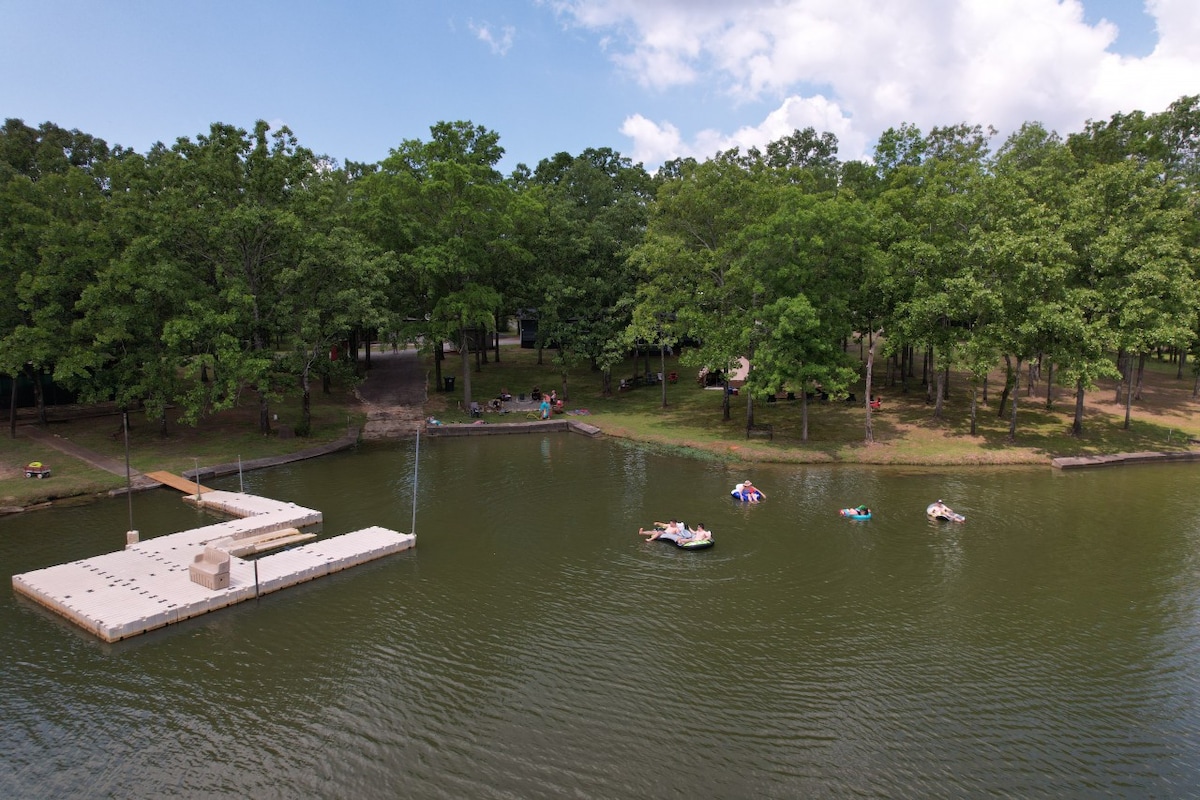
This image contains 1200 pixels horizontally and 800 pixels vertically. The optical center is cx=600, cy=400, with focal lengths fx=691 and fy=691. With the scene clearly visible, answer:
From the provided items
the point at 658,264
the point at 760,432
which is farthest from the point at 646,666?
the point at 658,264

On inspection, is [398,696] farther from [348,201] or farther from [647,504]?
[348,201]

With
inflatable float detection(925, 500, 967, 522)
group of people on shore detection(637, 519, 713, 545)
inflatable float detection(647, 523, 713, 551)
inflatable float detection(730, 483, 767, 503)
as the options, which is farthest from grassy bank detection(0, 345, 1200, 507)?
inflatable float detection(647, 523, 713, 551)

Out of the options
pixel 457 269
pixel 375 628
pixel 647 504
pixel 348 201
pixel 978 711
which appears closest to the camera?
pixel 978 711

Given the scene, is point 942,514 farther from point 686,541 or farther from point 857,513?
point 686,541

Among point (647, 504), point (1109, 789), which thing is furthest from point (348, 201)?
point (1109, 789)

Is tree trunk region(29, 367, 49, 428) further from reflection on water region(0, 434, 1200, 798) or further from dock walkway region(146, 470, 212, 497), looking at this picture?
reflection on water region(0, 434, 1200, 798)

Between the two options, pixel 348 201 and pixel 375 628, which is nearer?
pixel 375 628

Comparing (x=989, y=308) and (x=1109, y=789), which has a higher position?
(x=989, y=308)
